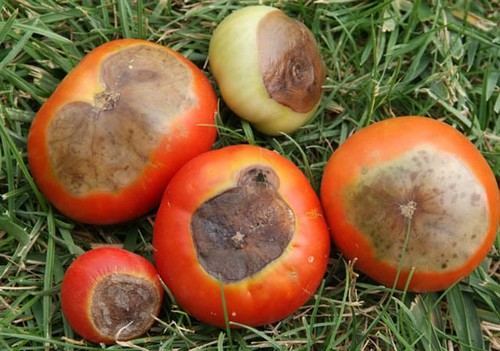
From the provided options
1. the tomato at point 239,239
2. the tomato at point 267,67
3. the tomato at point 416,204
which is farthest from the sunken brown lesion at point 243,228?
the tomato at point 267,67

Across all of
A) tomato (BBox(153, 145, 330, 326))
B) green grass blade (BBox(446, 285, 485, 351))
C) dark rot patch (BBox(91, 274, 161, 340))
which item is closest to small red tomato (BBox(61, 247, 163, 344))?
dark rot patch (BBox(91, 274, 161, 340))

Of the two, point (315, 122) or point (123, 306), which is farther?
point (315, 122)

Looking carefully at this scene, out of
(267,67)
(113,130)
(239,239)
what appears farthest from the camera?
(267,67)

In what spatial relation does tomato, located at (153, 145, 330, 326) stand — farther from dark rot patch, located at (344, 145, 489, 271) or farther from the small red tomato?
dark rot patch, located at (344, 145, 489, 271)

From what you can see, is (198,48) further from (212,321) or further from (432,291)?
(432,291)

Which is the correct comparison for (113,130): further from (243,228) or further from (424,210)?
(424,210)

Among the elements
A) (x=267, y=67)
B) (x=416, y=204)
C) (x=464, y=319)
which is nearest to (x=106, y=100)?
(x=267, y=67)

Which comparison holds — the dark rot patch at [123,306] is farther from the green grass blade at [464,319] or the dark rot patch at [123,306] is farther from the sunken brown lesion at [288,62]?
the green grass blade at [464,319]
